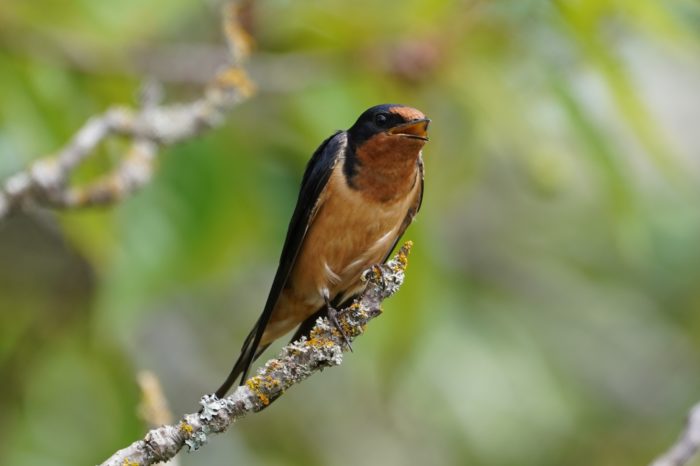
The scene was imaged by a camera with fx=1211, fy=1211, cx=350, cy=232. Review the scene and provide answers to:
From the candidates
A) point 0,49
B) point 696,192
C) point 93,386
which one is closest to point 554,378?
point 696,192

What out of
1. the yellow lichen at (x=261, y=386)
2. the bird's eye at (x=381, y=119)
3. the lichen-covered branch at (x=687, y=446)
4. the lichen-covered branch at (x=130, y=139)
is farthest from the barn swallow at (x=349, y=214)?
the lichen-covered branch at (x=687, y=446)

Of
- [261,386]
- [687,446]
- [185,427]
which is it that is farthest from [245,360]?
[687,446]

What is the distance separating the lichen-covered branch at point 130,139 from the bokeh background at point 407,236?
373 millimetres

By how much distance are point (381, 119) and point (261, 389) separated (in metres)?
1.49

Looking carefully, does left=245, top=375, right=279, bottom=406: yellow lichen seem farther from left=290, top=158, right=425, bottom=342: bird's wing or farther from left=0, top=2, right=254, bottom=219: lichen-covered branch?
left=290, top=158, right=425, bottom=342: bird's wing

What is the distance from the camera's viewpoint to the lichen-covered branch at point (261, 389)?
7.71ft

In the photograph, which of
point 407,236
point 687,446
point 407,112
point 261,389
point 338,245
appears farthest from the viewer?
point 407,236

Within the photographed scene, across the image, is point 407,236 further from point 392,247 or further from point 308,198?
point 308,198

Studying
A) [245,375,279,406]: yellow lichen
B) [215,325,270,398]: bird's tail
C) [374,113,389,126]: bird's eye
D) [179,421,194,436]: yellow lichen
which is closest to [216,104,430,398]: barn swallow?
[374,113,389,126]: bird's eye

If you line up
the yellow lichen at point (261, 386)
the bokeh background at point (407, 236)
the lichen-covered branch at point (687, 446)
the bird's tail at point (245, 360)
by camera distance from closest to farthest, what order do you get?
the lichen-covered branch at point (687, 446) → the yellow lichen at point (261, 386) → the bird's tail at point (245, 360) → the bokeh background at point (407, 236)

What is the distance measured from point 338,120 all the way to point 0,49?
1261mm

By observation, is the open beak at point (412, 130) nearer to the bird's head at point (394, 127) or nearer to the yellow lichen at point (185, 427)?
the bird's head at point (394, 127)

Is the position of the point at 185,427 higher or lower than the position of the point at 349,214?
lower

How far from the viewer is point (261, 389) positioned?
254cm
